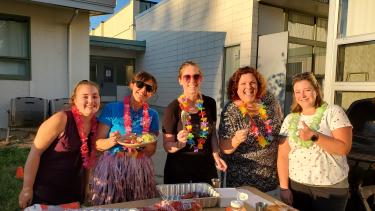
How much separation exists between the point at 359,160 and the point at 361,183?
23 cm

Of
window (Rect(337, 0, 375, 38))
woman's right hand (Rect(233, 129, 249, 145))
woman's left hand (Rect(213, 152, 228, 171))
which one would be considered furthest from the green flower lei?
window (Rect(337, 0, 375, 38))

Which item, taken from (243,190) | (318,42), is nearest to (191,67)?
(243,190)

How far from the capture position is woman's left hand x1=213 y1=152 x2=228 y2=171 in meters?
2.50

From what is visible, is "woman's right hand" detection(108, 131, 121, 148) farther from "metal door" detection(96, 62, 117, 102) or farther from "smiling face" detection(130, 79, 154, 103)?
"metal door" detection(96, 62, 117, 102)

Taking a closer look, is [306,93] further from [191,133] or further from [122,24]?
[122,24]

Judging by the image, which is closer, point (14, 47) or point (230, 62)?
point (14, 47)

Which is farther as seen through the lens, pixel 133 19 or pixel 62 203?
pixel 133 19

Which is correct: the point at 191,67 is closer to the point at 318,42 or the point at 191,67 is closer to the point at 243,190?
the point at 243,190

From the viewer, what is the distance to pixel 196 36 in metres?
10.9

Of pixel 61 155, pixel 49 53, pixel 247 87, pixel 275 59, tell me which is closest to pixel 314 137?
pixel 247 87

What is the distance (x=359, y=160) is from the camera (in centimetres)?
286

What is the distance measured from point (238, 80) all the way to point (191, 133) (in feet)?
2.01

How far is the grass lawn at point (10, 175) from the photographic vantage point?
157 inches

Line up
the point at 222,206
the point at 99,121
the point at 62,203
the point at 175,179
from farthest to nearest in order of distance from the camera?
the point at 175,179 < the point at 99,121 < the point at 62,203 < the point at 222,206
